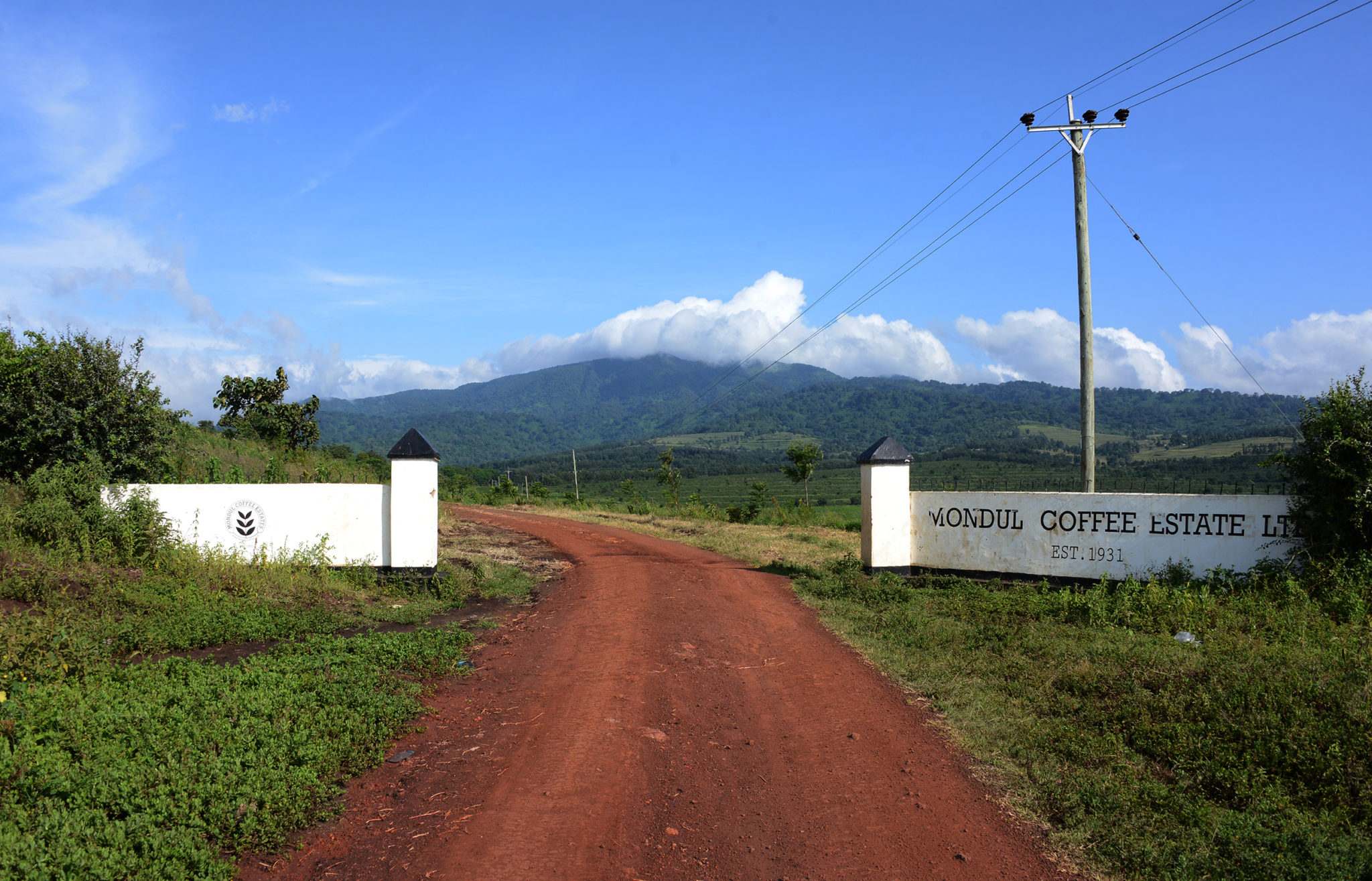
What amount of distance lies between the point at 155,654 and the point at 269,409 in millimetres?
24666

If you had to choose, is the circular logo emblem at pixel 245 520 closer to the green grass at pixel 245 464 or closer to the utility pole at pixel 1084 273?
the green grass at pixel 245 464

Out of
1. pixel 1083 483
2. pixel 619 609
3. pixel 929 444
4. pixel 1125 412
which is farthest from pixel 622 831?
pixel 1125 412

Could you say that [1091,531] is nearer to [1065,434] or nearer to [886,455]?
[886,455]

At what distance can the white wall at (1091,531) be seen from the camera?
10188 mm

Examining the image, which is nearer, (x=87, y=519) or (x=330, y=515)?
(x=87, y=519)

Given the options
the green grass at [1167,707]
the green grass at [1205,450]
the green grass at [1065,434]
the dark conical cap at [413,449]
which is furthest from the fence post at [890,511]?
the green grass at [1065,434]

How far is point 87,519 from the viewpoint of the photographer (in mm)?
10898

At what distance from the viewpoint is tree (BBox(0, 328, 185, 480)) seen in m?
11.5

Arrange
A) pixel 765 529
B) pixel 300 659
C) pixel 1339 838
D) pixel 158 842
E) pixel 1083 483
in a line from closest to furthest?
pixel 158 842 → pixel 1339 838 → pixel 300 659 → pixel 1083 483 → pixel 765 529

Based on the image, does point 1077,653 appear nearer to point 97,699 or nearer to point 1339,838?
point 1339,838

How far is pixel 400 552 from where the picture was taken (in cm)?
1192

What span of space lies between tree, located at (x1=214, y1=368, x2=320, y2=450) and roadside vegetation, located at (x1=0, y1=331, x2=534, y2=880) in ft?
49.3

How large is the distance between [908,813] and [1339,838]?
2.29 metres

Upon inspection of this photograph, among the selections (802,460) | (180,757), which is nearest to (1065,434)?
(802,460)
